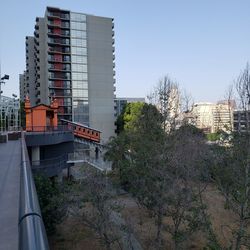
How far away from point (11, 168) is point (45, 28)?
195 ft

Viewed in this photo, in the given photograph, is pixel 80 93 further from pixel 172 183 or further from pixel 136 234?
pixel 172 183

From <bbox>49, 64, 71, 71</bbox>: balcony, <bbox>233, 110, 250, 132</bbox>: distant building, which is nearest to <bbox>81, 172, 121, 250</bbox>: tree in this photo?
<bbox>233, 110, 250, 132</bbox>: distant building

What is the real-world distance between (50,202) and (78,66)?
5347 cm

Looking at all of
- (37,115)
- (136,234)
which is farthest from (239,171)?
(37,115)

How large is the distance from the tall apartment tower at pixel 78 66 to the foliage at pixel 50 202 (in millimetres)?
48031

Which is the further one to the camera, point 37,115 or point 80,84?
Result: point 80,84

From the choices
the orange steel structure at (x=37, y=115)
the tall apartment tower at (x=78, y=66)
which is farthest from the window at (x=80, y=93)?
the orange steel structure at (x=37, y=115)

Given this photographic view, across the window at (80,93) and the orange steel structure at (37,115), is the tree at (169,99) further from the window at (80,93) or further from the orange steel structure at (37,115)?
the window at (80,93)

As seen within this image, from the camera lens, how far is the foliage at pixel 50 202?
1213 centimetres

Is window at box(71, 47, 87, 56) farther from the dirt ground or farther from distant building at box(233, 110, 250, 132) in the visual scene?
distant building at box(233, 110, 250, 132)

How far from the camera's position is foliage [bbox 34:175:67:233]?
478 inches

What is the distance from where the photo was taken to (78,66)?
6353cm

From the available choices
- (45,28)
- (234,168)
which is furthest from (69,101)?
(234,168)

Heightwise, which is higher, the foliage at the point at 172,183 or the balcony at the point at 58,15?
the balcony at the point at 58,15
